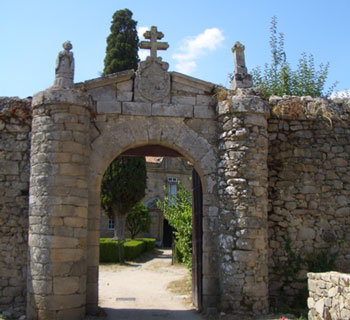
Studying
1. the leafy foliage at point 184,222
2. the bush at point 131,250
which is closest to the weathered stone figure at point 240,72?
the leafy foliage at point 184,222

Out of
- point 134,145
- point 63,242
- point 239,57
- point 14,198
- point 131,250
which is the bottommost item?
point 131,250

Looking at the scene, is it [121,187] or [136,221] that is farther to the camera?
[136,221]

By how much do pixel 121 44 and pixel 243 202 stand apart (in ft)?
43.3

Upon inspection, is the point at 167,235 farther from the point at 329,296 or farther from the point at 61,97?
the point at 329,296

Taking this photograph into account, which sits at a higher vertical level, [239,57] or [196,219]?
[239,57]

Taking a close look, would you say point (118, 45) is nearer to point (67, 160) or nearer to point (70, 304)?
point (67, 160)

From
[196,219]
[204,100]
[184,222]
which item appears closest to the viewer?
[204,100]

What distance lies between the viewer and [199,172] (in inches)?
277

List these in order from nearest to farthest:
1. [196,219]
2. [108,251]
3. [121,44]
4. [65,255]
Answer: [65,255], [196,219], [108,251], [121,44]

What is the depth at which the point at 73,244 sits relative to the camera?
601 cm

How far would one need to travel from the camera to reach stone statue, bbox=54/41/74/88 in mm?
6549

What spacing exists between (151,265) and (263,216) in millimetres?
9813

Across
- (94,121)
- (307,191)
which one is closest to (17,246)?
(94,121)

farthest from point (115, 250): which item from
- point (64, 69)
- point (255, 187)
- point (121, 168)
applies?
point (64, 69)
